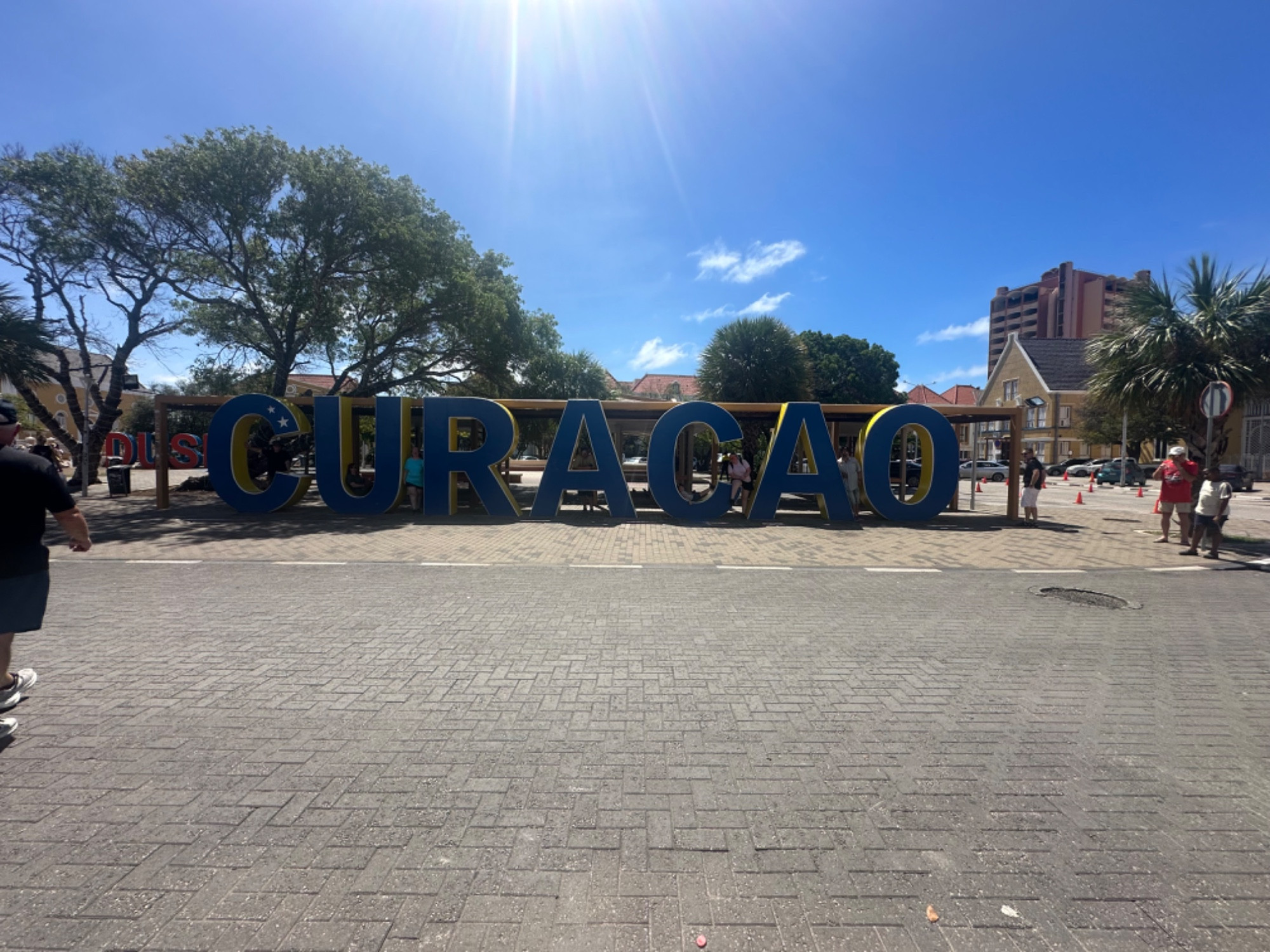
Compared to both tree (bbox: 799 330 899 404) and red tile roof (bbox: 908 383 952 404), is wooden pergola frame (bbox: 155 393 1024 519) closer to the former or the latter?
→ tree (bbox: 799 330 899 404)

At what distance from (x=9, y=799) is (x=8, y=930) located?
3.69 ft

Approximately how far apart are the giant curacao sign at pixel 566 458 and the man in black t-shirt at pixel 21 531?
9.73 meters

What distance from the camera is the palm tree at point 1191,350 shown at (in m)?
10.5

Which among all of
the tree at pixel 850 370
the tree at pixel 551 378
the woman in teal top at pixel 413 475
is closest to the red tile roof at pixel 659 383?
the tree at pixel 850 370

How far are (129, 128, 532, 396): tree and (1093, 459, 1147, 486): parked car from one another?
31.0m

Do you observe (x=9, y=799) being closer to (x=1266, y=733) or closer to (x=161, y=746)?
(x=161, y=746)

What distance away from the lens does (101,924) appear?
2.16 metres

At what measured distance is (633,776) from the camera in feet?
10.5

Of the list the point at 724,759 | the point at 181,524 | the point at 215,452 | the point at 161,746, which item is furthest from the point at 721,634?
the point at 215,452

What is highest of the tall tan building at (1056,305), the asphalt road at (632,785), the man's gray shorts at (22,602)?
the tall tan building at (1056,305)

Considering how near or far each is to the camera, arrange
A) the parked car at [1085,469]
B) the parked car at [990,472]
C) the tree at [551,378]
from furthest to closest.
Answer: the parked car at [1085,469], the parked car at [990,472], the tree at [551,378]

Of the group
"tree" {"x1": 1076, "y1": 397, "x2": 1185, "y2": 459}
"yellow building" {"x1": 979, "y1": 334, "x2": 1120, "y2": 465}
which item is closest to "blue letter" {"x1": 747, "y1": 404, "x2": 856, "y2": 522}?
"tree" {"x1": 1076, "y1": 397, "x2": 1185, "y2": 459}

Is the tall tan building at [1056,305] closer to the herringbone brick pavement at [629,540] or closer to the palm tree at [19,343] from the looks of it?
the herringbone brick pavement at [629,540]

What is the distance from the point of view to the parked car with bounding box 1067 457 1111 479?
37391mm
